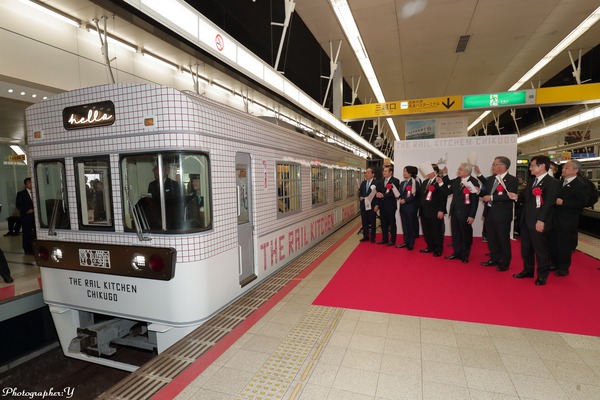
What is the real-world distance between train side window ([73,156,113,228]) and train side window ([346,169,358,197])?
8.67m

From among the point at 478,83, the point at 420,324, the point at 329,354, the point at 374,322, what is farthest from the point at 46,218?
the point at 478,83

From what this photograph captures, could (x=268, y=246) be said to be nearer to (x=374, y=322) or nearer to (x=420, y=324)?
Answer: (x=374, y=322)

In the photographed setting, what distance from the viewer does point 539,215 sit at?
4305 millimetres

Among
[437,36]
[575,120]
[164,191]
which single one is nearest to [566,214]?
[164,191]

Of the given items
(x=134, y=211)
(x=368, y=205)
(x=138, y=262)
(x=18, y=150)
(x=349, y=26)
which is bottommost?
(x=138, y=262)

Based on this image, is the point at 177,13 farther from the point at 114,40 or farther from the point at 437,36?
the point at 437,36

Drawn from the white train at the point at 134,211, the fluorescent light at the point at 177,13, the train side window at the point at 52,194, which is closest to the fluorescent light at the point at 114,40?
the white train at the point at 134,211

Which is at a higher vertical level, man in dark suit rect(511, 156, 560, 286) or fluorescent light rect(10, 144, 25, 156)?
fluorescent light rect(10, 144, 25, 156)

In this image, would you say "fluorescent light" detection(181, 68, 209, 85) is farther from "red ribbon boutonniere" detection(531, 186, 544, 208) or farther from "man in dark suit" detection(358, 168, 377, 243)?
"red ribbon boutonniere" detection(531, 186, 544, 208)

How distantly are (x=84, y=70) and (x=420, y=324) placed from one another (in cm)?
593

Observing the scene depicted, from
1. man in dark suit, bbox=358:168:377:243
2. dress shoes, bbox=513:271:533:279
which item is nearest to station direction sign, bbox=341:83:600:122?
man in dark suit, bbox=358:168:377:243

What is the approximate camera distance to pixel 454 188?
581 cm

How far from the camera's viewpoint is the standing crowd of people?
443cm

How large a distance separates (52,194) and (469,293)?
537 centimetres
